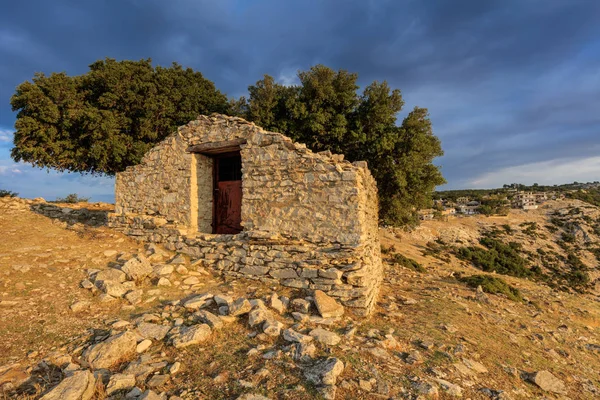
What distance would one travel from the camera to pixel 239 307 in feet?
15.6

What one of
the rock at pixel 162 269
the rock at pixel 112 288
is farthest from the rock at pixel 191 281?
the rock at pixel 112 288

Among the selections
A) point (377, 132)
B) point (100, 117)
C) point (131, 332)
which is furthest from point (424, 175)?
point (100, 117)

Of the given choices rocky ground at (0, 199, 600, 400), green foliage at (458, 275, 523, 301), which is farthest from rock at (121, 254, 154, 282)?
green foliage at (458, 275, 523, 301)

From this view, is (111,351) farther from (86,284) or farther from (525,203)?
(525,203)

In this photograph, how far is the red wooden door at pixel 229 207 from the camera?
814cm

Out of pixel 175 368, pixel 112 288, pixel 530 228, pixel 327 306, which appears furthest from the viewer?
pixel 530 228

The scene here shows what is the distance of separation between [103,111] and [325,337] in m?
13.8

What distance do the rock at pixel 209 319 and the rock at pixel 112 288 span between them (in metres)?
1.67

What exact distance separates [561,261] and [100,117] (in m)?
34.4

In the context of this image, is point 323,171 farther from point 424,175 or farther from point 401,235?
point 401,235

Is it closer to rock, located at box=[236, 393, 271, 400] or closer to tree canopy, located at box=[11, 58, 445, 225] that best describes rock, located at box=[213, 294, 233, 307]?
rock, located at box=[236, 393, 271, 400]

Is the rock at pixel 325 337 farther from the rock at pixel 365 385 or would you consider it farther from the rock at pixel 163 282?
the rock at pixel 163 282

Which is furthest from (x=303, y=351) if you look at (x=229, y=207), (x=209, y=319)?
(x=229, y=207)

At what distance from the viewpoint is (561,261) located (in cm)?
2558
